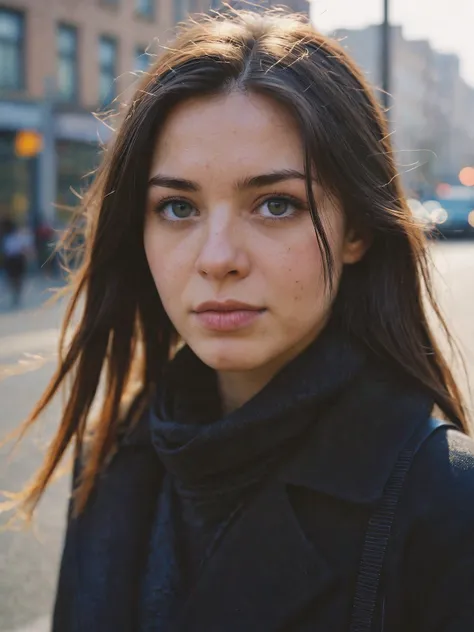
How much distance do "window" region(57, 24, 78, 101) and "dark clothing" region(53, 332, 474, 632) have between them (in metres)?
22.0

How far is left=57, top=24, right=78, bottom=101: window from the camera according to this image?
22469 mm

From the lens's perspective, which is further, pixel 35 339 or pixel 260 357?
pixel 35 339

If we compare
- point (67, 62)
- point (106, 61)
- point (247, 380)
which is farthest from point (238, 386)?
point (106, 61)

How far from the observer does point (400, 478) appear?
1.39 m

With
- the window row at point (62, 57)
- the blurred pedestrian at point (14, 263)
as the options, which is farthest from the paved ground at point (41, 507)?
the window row at point (62, 57)

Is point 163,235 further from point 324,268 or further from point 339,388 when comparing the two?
point 339,388

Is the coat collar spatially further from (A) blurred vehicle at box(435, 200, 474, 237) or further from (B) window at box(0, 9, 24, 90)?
(A) blurred vehicle at box(435, 200, 474, 237)

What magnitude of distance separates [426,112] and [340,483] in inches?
3041

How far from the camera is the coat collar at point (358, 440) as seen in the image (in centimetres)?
143

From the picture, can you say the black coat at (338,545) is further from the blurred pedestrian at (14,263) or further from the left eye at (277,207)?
the blurred pedestrian at (14,263)

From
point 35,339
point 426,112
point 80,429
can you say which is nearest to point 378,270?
point 80,429

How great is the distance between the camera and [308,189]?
1.53 metres

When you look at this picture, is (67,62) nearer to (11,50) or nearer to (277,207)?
(11,50)

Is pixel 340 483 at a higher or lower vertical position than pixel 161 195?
lower
